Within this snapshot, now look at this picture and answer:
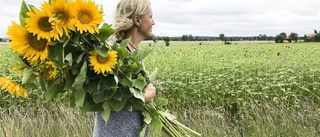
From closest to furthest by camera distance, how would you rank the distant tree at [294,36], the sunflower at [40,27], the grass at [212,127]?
1. the sunflower at [40,27]
2. the grass at [212,127]
3. the distant tree at [294,36]

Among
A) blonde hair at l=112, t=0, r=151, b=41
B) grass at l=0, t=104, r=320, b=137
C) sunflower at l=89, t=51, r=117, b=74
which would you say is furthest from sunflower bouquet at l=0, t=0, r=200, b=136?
grass at l=0, t=104, r=320, b=137

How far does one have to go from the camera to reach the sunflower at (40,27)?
114 cm

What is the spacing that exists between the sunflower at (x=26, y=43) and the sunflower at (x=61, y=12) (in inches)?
4.5

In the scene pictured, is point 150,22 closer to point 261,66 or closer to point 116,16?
point 116,16

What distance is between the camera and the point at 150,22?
195 cm

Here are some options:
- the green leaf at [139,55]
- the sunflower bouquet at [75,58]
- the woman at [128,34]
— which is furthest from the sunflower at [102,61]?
the woman at [128,34]

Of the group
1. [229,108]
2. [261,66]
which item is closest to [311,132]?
[229,108]

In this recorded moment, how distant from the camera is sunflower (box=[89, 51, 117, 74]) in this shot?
52.4 inches

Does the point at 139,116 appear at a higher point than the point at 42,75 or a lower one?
lower

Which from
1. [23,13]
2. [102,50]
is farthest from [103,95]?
[23,13]

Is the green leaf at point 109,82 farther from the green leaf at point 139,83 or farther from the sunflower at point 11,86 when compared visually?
the sunflower at point 11,86

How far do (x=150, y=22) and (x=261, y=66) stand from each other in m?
4.23

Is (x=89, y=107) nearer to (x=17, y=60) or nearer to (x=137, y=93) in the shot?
(x=137, y=93)

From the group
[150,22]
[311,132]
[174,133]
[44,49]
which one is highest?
[150,22]
